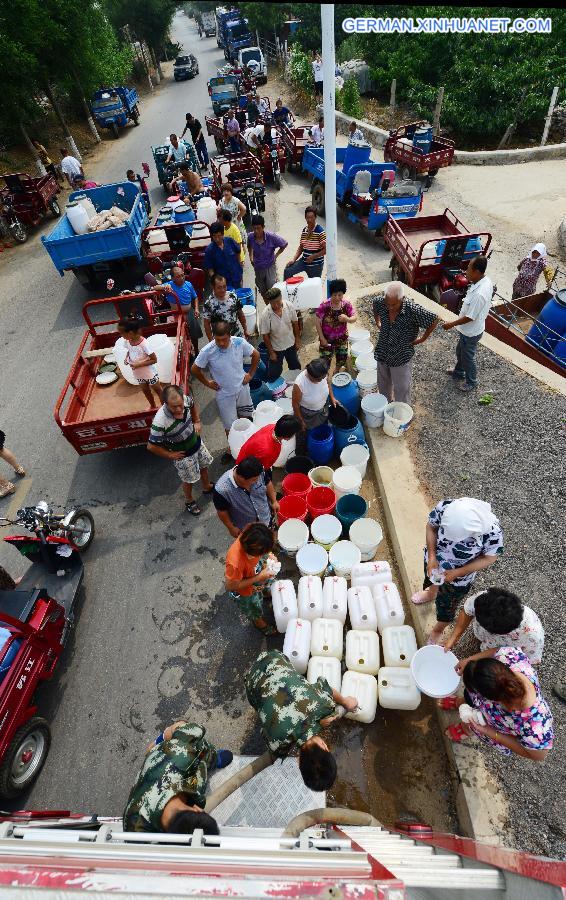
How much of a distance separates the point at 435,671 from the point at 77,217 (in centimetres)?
1127

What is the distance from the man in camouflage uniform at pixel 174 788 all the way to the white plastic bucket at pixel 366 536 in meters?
2.41

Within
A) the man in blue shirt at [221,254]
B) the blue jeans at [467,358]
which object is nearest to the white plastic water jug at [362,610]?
the blue jeans at [467,358]

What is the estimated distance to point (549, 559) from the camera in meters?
5.00

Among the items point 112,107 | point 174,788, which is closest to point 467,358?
point 174,788

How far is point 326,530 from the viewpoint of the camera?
5344mm

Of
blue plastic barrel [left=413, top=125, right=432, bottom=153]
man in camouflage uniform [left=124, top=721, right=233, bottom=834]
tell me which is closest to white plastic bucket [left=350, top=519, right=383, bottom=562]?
man in camouflage uniform [left=124, top=721, right=233, bottom=834]

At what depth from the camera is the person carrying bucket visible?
18.0 ft

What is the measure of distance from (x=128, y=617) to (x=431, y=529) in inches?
136

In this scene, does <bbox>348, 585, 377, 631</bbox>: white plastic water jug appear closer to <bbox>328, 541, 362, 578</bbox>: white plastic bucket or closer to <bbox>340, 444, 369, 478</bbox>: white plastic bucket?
<bbox>328, 541, 362, 578</bbox>: white plastic bucket

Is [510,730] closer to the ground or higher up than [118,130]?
higher up

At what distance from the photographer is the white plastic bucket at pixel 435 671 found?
4027 millimetres

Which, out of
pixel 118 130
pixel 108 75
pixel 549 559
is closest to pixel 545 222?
pixel 549 559

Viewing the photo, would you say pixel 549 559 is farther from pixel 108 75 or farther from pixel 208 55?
pixel 208 55

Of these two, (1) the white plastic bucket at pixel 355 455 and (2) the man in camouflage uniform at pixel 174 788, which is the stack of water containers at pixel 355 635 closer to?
(2) the man in camouflage uniform at pixel 174 788
